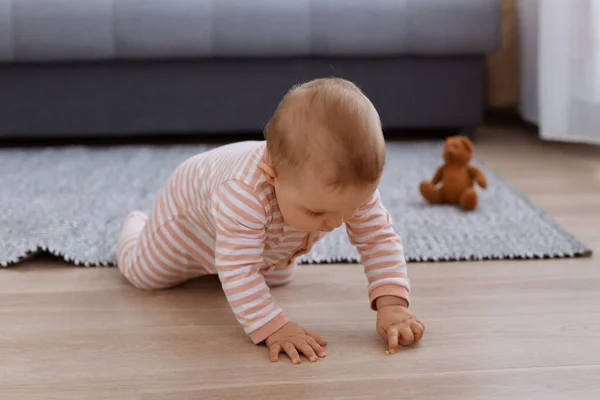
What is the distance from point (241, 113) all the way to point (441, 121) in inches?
21.3

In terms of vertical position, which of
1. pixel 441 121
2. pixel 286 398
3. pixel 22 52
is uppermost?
pixel 22 52

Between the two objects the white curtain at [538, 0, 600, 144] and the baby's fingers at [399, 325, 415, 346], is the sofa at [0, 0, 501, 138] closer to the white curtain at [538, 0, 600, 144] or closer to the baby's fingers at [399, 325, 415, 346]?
the white curtain at [538, 0, 600, 144]

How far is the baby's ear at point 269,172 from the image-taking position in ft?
2.98

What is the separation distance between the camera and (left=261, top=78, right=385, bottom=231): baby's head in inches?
32.2

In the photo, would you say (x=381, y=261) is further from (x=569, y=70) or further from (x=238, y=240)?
(x=569, y=70)

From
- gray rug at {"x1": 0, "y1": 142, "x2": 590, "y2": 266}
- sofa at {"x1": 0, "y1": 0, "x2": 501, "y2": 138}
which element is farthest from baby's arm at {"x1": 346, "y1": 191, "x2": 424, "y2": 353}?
sofa at {"x1": 0, "y1": 0, "x2": 501, "y2": 138}

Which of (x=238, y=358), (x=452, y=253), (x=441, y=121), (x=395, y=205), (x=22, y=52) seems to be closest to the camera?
(x=238, y=358)

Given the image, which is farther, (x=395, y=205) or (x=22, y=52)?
(x=22, y=52)

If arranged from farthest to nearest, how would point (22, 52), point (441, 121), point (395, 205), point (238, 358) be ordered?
point (441, 121) → point (22, 52) → point (395, 205) → point (238, 358)

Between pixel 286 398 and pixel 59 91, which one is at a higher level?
pixel 59 91

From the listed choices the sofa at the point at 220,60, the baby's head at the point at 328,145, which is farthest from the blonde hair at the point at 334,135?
the sofa at the point at 220,60

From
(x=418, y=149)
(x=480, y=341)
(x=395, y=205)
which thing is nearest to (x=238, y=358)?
(x=480, y=341)

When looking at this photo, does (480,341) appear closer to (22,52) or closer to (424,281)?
(424,281)

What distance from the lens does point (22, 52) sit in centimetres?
203
